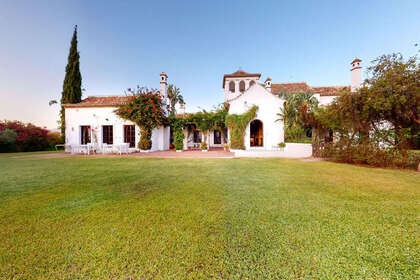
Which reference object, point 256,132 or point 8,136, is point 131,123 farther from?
point 256,132

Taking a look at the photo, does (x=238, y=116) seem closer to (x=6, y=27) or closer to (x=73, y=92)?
(x=6, y=27)

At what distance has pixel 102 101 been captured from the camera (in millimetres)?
15531

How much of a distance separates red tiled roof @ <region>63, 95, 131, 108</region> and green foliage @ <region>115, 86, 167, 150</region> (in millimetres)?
1314

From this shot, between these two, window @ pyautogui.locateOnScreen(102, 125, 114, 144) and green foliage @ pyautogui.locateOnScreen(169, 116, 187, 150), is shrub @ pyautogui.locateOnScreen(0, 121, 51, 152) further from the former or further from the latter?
green foliage @ pyautogui.locateOnScreen(169, 116, 187, 150)

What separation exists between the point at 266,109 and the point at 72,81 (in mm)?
23135

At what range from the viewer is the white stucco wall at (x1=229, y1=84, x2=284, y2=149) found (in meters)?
13.8

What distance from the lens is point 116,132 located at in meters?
14.5

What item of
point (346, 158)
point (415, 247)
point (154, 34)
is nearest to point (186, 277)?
point (415, 247)

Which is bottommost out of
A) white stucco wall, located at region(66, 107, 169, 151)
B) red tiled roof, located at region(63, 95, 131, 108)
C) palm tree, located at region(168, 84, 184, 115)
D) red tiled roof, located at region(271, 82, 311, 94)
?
white stucco wall, located at region(66, 107, 169, 151)

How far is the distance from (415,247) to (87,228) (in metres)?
4.43

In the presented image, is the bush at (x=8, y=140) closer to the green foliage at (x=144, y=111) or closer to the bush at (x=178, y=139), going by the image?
the green foliage at (x=144, y=111)

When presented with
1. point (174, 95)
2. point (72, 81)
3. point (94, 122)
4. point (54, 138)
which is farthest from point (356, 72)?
point (54, 138)

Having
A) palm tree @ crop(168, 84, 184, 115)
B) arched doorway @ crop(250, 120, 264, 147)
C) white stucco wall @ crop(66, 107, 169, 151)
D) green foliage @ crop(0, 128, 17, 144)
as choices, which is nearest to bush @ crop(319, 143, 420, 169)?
arched doorway @ crop(250, 120, 264, 147)

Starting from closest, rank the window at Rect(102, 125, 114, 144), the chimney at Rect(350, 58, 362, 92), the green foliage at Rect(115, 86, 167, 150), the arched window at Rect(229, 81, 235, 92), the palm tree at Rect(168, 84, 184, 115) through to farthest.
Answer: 1. the chimney at Rect(350, 58, 362, 92)
2. the green foliage at Rect(115, 86, 167, 150)
3. the window at Rect(102, 125, 114, 144)
4. the arched window at Rect(229, 81, 235, 92)
5. the palm tree at Rect(168, 84, 184, 115)
